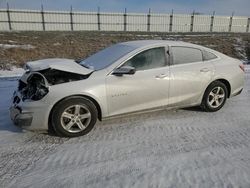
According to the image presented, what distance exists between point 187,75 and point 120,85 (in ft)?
4.30

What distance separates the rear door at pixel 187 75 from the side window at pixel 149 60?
20 centimetres

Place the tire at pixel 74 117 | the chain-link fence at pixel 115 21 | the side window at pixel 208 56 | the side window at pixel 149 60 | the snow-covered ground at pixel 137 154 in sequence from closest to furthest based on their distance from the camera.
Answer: the snow-covered ground at pixel 137 154 < the tire at pixel 74 117 < the side window at pixel 149 60 < the side window at pixel 208 56 < the chain-link fence at pixel 115 21

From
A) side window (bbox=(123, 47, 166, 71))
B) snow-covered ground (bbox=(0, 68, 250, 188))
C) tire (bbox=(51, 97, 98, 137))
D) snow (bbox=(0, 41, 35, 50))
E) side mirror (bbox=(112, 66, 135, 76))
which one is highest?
snow (bbox=(0, 41, 35, 50))

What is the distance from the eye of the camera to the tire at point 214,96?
4.57 meters

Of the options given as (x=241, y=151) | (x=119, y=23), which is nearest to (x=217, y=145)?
(x=241, y=151)

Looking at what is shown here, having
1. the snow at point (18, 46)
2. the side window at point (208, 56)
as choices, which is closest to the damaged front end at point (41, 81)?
the side window at point (208, 56)

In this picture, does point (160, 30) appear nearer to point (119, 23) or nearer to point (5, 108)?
point (119, 23)

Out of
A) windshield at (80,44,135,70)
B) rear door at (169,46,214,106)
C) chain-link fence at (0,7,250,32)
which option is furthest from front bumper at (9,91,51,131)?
chain-link fence at (0,7,250,32)

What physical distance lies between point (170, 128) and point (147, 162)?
114 cm

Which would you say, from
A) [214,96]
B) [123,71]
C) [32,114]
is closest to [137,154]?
[123,71]

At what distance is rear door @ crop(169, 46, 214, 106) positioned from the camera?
4191 millimetres

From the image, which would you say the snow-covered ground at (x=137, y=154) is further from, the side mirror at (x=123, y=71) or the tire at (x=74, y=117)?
the side mirror at (x=123, y=71)

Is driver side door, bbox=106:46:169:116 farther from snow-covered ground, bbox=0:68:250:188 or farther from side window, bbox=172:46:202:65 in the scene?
snow-covered ground, bbox=0:68:250:188

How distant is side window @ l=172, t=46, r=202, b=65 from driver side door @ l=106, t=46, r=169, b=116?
0.69 ft
